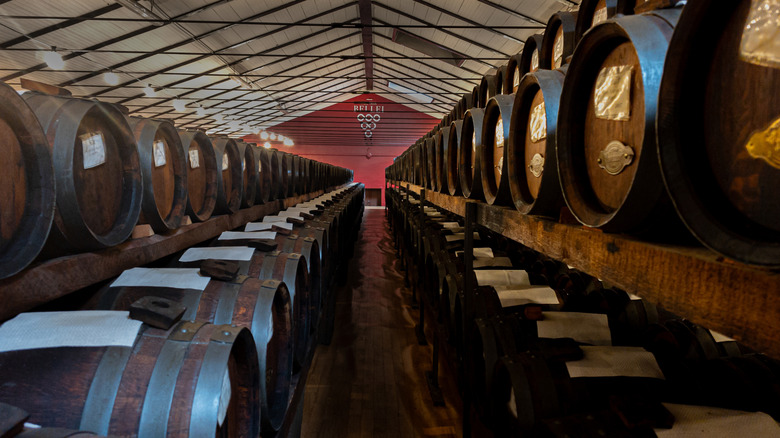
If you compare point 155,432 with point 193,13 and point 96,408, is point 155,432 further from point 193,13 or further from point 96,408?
point 193,13

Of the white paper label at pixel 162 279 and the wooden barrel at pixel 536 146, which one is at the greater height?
the wooden barrel at pixel 536 146

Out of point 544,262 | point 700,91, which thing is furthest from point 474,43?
point 700,91

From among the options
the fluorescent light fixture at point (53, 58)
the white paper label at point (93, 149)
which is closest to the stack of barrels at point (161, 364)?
the white paper label at point (93, 149)

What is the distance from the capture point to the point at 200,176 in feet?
9.22

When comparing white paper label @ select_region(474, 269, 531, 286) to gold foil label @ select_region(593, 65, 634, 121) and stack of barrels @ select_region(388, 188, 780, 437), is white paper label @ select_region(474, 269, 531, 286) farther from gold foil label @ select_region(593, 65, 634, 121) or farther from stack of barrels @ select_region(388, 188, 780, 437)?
gold foil label @ select_region(593, 65, 634, 121)

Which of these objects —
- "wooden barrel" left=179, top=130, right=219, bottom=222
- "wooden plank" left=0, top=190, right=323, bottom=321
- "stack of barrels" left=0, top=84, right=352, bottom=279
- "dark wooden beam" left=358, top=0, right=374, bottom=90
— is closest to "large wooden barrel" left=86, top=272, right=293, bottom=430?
"wooden plank" left=0, top=190, right=323, bottom=321

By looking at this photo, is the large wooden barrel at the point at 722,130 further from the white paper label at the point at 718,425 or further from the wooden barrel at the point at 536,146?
the white paper label at the point at 718,425

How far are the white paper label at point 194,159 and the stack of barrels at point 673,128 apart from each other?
85.4 inches

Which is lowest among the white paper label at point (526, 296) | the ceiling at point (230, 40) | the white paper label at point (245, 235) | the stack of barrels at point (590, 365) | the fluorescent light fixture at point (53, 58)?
the stack of barrels at point (590, 365)

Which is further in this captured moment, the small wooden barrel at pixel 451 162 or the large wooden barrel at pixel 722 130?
the small wooden barrel at pixel 451 162

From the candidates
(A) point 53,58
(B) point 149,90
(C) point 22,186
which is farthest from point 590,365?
(B) point 149,90

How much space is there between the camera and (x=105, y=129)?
1.67 metres

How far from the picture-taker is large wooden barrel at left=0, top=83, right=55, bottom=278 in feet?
3.74

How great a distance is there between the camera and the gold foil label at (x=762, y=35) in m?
0.58
